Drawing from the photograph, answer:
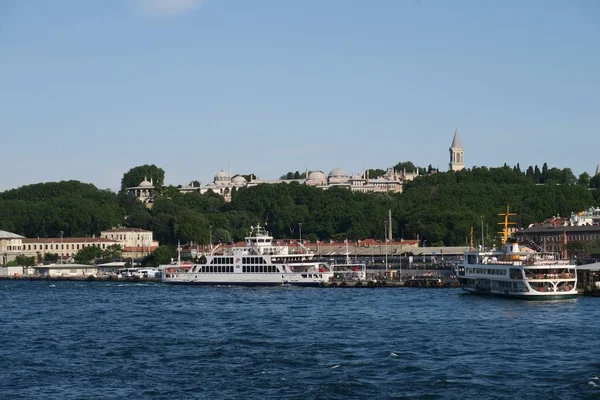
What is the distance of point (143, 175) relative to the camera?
619 ft

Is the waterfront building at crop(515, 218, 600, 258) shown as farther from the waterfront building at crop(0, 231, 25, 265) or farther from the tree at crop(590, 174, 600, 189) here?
the tree at crop(590, 174, 600, 189)

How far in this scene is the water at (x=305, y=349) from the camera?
34.7 m

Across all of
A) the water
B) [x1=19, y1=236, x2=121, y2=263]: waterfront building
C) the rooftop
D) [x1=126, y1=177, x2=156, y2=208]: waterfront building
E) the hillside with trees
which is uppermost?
[x1=126, y1=177, x2=156, y2=208]: waterfront building

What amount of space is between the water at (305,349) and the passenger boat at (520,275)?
4.14 feet

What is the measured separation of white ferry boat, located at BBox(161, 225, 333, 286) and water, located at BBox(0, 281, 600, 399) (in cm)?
1597

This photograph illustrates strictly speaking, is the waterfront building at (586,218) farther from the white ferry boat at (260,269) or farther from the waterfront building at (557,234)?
the white ferry boat at (260,269)

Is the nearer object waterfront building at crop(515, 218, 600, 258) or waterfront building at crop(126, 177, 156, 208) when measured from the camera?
waterfront building at crop(515, 218, 600, 258)

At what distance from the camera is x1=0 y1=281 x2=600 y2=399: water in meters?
34.7

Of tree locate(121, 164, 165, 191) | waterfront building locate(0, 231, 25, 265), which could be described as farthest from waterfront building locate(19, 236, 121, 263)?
tree locate(121, 164, 165, 191)

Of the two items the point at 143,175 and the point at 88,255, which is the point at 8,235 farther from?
the point at 143,175

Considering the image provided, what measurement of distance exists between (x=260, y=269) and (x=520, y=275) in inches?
981

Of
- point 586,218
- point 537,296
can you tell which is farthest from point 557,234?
point 537,296

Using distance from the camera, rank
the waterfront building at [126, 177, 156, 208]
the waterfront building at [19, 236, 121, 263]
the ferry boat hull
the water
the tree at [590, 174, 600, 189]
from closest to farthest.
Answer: the water, the ferry boat hull, the waterfront building at [19, 236, 121, 263], the tree at [590, 174, 600, 189], the waterfront building at [126, 177, 156, 208]

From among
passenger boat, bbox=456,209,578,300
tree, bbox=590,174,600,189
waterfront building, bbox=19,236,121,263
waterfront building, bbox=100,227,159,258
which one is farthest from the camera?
tree, bbox=590,174,600,189
